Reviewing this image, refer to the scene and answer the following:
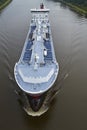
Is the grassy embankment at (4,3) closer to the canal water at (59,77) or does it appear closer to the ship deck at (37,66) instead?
the canal water at (59,77)

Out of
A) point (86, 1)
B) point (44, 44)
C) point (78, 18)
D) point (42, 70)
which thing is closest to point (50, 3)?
point (86, 1)

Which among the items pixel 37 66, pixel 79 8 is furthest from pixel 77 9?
pixel 37 66

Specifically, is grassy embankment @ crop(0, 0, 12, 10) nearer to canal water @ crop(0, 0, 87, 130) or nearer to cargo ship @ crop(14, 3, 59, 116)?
canal water @ crop(0, 0, 87, 130)

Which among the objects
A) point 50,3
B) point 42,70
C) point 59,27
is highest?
point 42,70

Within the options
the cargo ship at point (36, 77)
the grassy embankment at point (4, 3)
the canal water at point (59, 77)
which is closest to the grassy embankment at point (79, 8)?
the canal water at point (59, 77)

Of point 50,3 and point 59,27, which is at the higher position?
point 59,27

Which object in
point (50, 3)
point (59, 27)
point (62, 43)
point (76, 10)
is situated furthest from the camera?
point (50, 3)

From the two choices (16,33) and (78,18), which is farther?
(78,18)

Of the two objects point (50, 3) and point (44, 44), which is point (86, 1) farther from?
point (44, 44)

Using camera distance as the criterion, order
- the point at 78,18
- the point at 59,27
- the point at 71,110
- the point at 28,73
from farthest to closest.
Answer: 1. the point at 78,18
2. the point at 59,27
3. the point at 28,73
4. the point at 71,110
